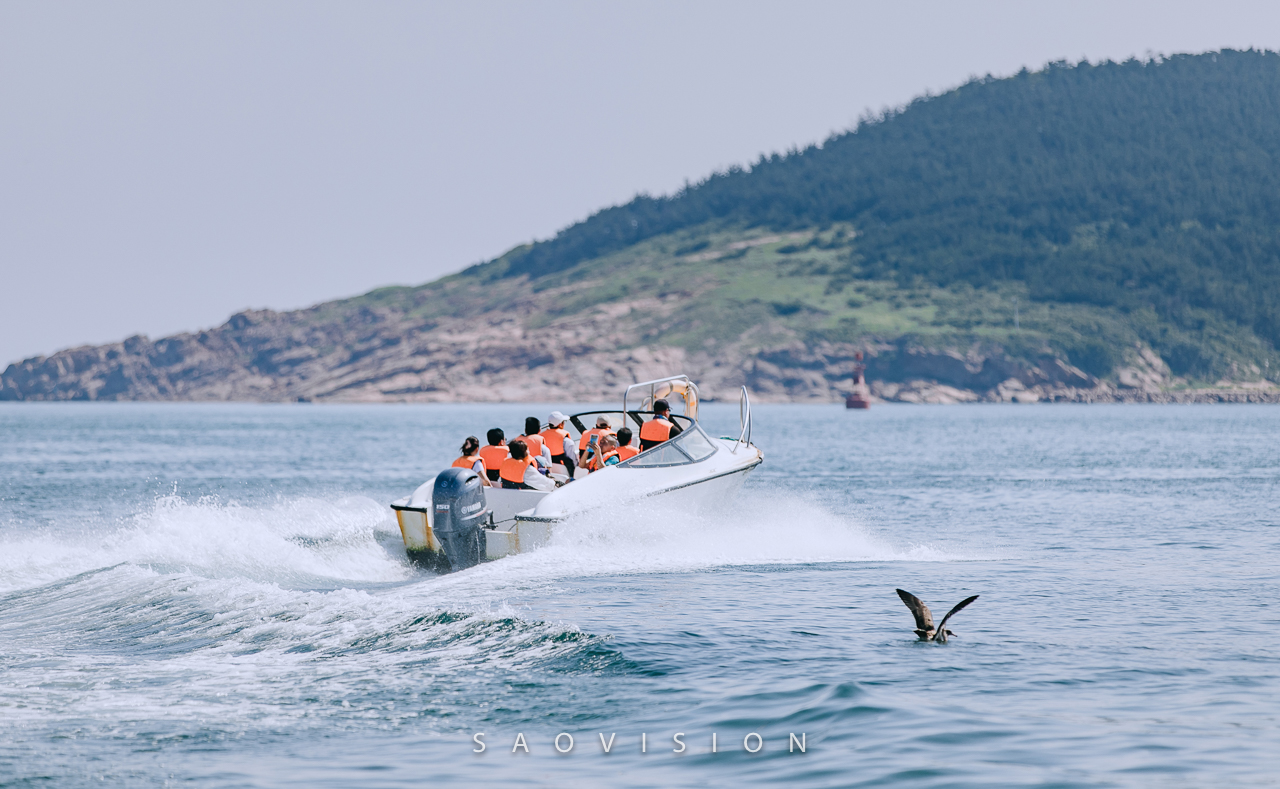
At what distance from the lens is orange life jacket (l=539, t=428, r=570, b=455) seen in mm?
18645

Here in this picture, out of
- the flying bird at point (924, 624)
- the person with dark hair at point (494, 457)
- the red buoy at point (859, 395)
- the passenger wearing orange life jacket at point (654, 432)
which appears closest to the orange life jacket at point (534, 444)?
the person with dark hair at point (494, 457)

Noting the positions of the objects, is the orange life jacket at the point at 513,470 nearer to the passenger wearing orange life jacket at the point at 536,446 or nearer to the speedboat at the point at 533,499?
the speedboat at the point at 533,499

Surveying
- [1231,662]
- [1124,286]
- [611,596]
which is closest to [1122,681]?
[1231,662]

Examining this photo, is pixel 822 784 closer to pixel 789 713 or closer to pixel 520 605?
pixel 789 713

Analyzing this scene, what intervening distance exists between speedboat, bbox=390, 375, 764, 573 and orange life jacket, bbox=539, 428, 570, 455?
626 mm

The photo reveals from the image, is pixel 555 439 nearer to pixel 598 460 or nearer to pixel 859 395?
pixel 598 460

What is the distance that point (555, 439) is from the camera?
61.5 ft

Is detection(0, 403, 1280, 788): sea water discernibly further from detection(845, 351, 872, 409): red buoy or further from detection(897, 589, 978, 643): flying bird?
detection(845, 351, 872, 409): red buoy

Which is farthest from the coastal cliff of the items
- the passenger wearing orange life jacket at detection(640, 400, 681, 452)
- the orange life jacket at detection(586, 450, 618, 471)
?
the orange life jacket at detection(586, 450, 618, 471)

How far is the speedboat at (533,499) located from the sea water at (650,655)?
1.14 feet

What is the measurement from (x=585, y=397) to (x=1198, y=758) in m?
160

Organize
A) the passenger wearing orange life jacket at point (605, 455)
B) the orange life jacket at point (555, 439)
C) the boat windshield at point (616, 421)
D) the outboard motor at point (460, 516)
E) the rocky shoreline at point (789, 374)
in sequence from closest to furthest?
the outboard motor at point (460, 516) < the passenger wearing orange life jacket at point (605, 455) < the orange life jacket at point (555, 439) < the boat windshield at point (616, 421) < the rocky shoreline at point (789, 374)

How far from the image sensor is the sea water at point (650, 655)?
26.9ft

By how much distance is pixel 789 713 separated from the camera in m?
9.27
